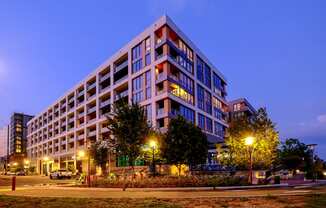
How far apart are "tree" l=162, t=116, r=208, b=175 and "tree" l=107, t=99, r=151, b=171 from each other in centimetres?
631

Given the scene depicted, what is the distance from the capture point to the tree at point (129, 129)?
3638cm

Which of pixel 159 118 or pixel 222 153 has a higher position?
pixel 159 118

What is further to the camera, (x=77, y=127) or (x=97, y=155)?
(x=77, y=127)

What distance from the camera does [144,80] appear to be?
67625 mm

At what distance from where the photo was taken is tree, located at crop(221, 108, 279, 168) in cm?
4369

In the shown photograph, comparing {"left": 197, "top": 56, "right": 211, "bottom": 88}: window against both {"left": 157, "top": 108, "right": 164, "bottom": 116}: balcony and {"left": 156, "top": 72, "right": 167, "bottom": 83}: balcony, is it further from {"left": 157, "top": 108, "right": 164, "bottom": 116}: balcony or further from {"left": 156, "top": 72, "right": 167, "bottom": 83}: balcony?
{"left": 157, "top": 108, "right": 164, "bottom": 116}: balcony

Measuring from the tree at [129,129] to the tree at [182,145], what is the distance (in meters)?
6.31

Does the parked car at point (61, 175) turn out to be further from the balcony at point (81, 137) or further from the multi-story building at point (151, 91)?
the balcony at point (81, 137)

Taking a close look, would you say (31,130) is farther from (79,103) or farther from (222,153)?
(222,153)

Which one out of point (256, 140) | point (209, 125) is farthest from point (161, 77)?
point (209, 125)

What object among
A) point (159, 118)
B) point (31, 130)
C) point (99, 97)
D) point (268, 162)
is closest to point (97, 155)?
point (159, 118)

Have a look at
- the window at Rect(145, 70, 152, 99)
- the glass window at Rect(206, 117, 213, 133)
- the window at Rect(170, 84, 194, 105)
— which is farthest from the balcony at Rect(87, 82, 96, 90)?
the window at Rect(170, 84, 194, 105)

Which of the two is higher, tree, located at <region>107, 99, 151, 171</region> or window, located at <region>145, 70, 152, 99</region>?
window, located at <region>145, 70, 152, 99</region>

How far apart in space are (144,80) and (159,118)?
8.25 meters
